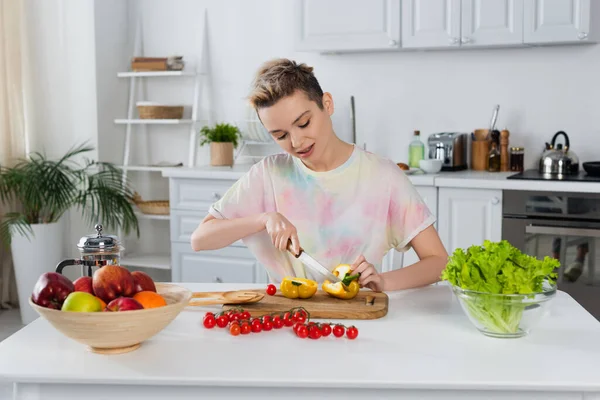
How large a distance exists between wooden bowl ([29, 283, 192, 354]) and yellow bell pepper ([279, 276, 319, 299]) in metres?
0.38

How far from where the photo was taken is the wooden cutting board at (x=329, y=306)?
176 centimetres

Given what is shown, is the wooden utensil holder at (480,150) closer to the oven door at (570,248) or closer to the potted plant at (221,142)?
the oven door at (570,248)

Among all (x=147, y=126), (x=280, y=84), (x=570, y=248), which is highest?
(x=280, y=84)

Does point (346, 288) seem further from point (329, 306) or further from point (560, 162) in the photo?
point (560, 162)

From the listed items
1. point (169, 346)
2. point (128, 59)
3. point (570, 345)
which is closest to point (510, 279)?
point (570, 345)

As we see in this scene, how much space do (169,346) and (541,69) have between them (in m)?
3.07

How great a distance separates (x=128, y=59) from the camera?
4.87 meters

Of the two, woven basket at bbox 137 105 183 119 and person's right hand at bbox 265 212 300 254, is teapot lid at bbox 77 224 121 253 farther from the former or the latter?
woven basket at bbox 137 105 183 119

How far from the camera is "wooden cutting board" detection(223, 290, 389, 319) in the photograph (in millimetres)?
1765

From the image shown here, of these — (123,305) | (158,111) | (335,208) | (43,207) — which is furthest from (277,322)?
(43,207)

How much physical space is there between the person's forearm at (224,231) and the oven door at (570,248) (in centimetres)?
184

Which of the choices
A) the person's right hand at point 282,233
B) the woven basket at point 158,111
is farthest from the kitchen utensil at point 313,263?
the woven basket at point 158,111

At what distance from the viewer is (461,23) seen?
3.81m

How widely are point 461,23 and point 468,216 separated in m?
0.97
